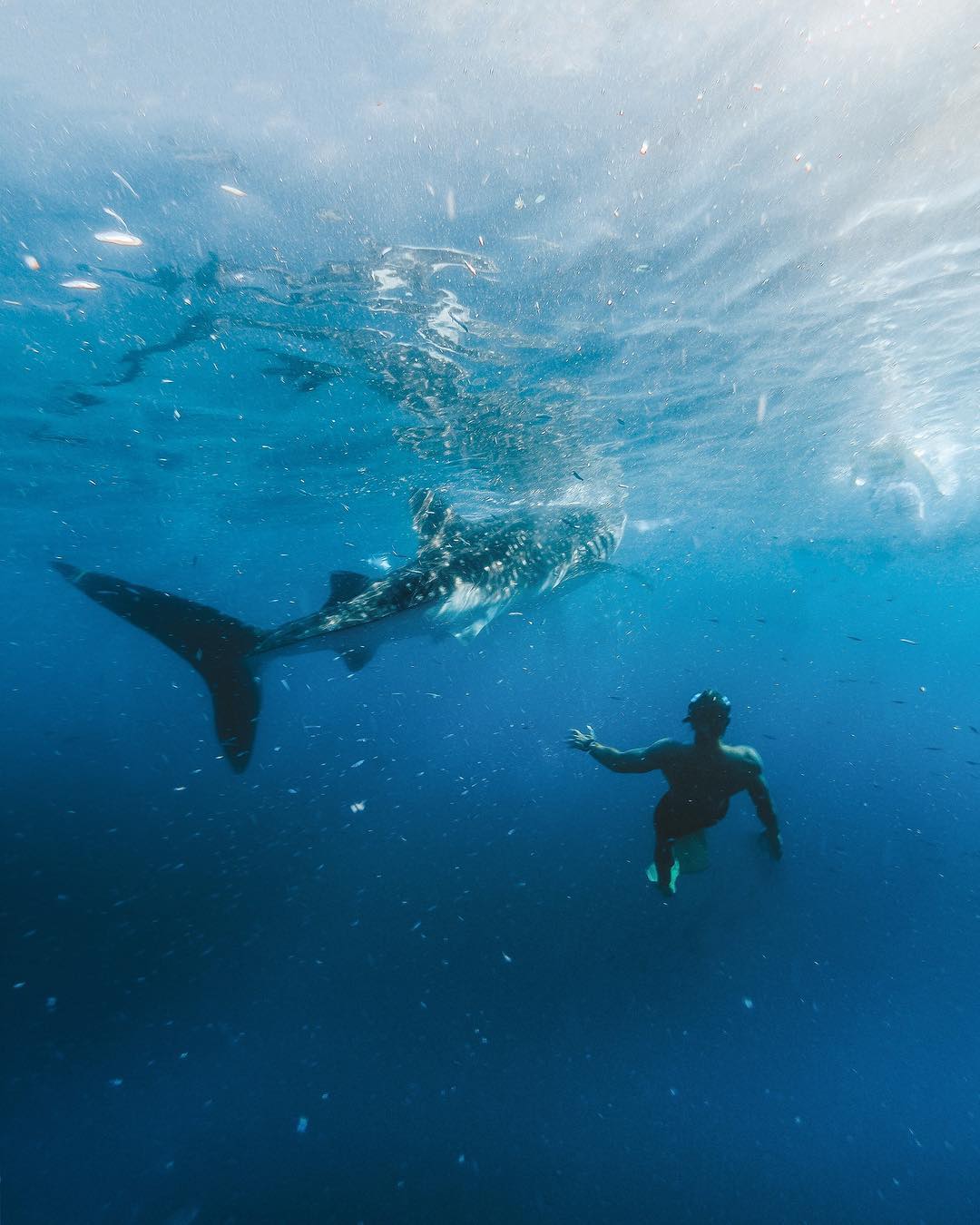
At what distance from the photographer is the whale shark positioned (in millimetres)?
7211

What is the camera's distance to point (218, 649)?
7562 mm

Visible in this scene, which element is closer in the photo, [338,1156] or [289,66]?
[338,1156]

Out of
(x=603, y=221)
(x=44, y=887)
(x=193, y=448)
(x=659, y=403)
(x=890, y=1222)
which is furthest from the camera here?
(x=193, y=448)

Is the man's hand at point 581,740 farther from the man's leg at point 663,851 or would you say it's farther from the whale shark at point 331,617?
the whale shark at point 331,617

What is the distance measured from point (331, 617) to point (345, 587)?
92cm

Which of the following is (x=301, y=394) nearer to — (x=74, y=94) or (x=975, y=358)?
(x=74, y=94)

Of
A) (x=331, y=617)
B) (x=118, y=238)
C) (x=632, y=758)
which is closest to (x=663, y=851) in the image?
(x=632, y=758)

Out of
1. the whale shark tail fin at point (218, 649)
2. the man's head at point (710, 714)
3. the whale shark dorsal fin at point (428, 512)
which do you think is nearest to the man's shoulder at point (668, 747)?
the man's head at point (710, 714)

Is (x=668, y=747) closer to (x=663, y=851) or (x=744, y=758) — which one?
(x=744, y=758)

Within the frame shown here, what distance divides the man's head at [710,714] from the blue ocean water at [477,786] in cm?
381

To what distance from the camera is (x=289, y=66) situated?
5703mm

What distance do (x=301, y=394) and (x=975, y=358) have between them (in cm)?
1871

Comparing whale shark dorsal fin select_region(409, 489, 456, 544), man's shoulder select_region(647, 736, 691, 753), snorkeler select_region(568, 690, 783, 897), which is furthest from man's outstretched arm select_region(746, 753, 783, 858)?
whale shark dorsal fin select_region(409, 489, 456, 544)

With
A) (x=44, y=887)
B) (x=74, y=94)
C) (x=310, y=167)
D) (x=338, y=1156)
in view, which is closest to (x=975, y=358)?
(x=310, y=167)
